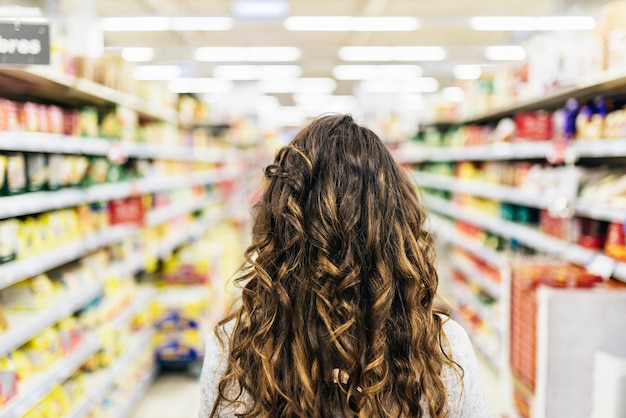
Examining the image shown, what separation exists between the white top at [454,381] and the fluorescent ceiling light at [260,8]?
716 centimetres

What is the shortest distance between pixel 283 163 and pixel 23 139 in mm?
1870

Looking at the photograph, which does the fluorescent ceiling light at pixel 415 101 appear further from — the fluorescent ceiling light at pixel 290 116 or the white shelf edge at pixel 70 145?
the white shelf edge at pixel 70 145

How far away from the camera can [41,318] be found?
116 inches

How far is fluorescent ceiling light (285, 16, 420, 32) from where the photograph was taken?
8.42m

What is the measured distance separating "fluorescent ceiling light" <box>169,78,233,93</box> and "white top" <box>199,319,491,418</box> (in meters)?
14.4

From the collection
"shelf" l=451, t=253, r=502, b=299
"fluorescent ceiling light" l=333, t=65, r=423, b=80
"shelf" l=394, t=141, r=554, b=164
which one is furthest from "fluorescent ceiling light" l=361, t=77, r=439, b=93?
"shelf" l=451, t=253, r=502, b=299

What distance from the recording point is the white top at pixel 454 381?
4.88ft

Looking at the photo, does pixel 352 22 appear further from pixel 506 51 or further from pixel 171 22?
pixel 506 51

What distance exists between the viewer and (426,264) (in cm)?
148

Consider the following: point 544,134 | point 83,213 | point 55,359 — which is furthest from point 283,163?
point 544,134

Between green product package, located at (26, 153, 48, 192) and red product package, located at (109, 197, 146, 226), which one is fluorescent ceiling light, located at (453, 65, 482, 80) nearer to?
red product package, located at (109, 197, 146, 226)

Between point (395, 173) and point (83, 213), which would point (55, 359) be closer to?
point (83, 213)

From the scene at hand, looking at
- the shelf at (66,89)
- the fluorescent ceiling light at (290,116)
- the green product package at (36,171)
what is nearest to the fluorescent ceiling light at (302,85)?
the fluorescent ceiling light at (290,116)

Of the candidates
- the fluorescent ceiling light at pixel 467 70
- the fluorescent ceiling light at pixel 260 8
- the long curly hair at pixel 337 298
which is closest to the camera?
the long curly hair at pixel 337 298
